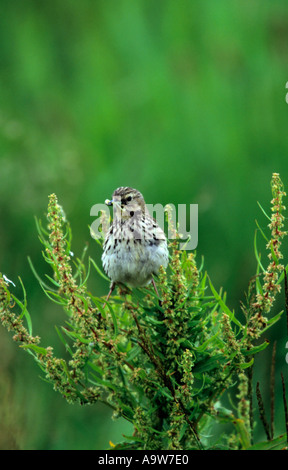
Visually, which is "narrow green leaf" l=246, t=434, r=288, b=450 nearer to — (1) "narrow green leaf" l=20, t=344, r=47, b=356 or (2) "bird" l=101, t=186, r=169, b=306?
(1) "narrow green leaf" l=20, t=344, r=47, b=356

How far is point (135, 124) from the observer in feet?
14.1

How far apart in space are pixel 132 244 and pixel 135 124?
187 cm

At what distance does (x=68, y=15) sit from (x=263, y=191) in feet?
6.79

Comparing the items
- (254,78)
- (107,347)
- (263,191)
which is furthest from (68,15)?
(107,347)

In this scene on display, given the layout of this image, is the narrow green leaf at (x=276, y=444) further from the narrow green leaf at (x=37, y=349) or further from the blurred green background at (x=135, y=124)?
the blurred green background at (x=135, y=124)

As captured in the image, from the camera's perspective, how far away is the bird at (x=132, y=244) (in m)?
2.39

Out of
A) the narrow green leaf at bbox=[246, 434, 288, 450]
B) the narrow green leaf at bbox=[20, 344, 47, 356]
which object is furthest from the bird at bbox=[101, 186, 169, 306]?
the narrow green leaf at bbox=[246, 434, 288, 450]

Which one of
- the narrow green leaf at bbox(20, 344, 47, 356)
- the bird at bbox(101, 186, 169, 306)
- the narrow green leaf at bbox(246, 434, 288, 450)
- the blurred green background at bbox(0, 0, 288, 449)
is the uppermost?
the blurred green background at bbox(0, 0, 288, 449)

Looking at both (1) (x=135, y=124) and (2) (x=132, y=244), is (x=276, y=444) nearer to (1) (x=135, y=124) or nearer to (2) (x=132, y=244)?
(2) (x=132, y=244)

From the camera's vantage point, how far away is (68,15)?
5016 millimetres

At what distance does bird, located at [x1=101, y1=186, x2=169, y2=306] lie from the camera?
2.39 m

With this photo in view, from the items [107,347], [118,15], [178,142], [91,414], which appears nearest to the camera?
[107,347]

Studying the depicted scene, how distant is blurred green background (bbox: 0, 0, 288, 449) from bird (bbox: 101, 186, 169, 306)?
2.32ft
